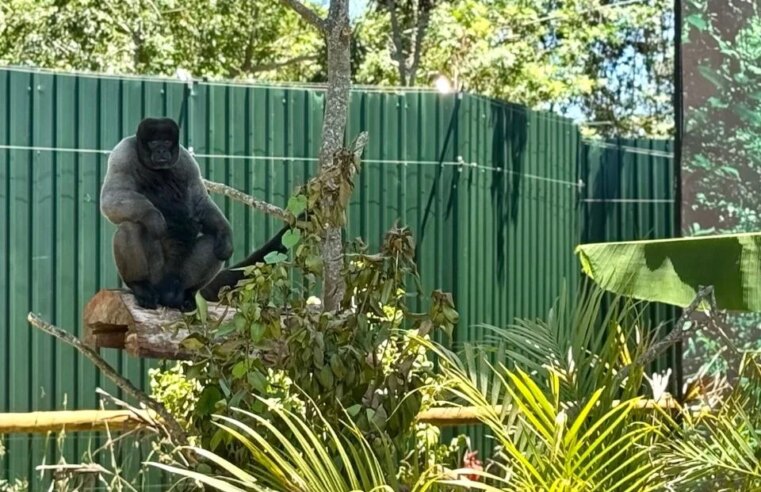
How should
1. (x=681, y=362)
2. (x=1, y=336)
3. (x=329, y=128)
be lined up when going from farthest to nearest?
(x=681, y=362) → (x=1, y=336) → (x=329, y=128)

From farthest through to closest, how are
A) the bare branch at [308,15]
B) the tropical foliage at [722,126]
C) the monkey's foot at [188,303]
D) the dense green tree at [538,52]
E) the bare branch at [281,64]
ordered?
the bare branch at [281,64], the dense green tree at [538,52], the tropical foliage at [722,126], the monkey's foot at [188,303], the bare branch at [308,15]

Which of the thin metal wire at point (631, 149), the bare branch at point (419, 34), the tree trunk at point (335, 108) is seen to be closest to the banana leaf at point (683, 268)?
the tree trunk at point (335, 108)

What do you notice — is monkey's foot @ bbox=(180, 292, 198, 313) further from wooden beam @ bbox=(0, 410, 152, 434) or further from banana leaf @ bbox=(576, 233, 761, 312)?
banana leaf @ bbox=(576, 233, 761, 312)

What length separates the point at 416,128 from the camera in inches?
329

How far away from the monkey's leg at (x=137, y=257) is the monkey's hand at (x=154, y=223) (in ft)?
0.09

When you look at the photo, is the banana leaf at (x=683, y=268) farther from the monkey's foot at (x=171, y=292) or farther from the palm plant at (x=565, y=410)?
the monkey's foot at (x=171, y=292)

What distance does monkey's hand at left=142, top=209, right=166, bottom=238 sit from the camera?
5.21 m

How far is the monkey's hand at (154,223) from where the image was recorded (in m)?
5.21

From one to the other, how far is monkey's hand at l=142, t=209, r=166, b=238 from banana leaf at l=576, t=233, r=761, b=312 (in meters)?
1.76

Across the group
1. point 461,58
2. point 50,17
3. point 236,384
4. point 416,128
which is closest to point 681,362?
point 416,128

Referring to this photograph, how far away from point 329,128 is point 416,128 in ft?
13.1

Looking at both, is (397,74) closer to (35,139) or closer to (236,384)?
(35,139)

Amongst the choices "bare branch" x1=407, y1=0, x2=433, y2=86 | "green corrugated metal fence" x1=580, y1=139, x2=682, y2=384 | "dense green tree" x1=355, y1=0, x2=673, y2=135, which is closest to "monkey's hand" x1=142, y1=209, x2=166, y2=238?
"green corrugated metal fence" x1=580, y1=139, x2=682, y2=384

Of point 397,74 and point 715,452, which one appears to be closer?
point 715,452
